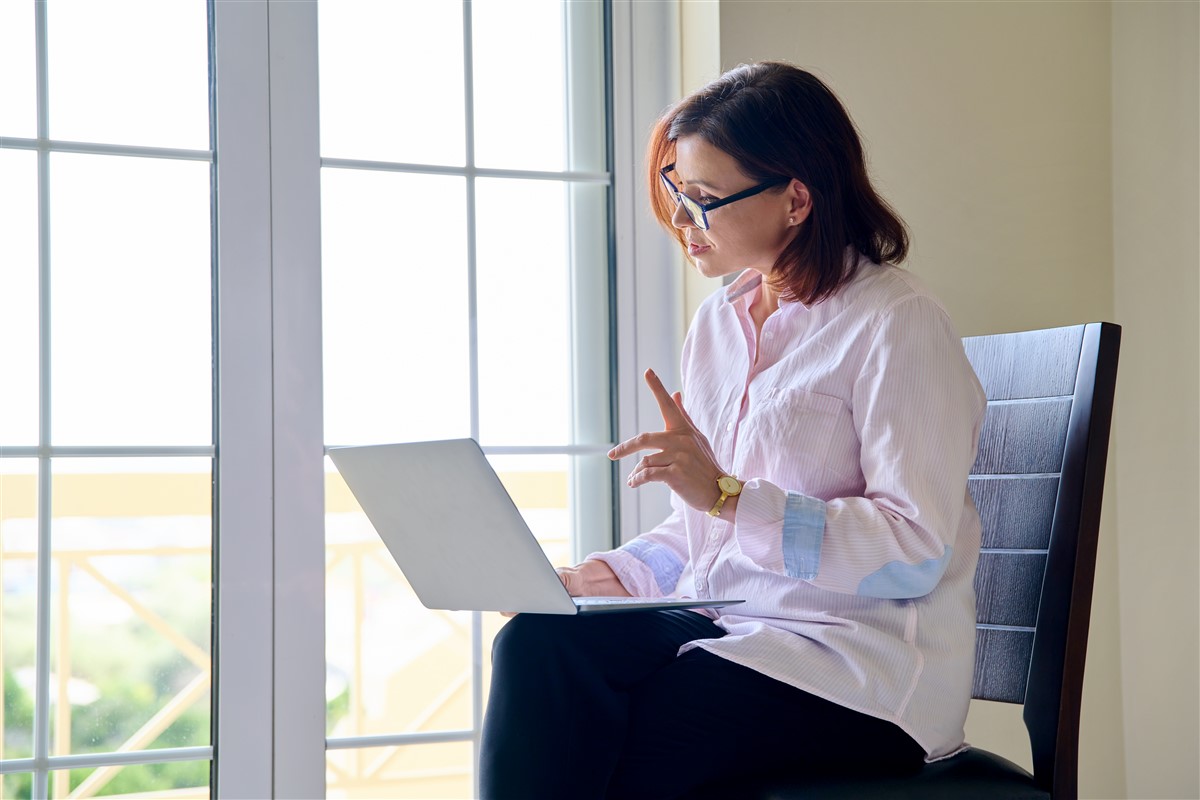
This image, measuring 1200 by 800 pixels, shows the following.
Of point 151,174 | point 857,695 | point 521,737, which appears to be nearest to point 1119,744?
point 857,695

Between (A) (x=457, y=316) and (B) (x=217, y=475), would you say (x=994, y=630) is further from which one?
(B) (x=217, y=475)

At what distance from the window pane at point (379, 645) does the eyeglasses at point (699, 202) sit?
76 centimetres

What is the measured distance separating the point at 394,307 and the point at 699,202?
0.68m

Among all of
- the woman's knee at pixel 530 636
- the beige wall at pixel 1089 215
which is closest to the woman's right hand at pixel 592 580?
the woman's knee at pixel 530 636

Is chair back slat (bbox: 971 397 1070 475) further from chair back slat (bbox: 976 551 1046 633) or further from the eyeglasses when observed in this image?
A: the eyeglasses

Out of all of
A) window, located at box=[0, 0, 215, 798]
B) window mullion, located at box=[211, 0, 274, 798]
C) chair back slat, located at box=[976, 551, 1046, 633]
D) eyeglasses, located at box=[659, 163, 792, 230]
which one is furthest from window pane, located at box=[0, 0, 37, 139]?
chair back slat, located at box=[976, 551, 1046, 633]

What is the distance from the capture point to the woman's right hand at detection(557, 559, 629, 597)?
1510 mm

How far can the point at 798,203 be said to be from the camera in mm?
1422

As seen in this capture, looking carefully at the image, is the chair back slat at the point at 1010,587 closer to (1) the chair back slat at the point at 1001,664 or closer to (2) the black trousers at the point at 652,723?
(1) the chair back slat at the point at 1001,664

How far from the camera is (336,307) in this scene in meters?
1.88

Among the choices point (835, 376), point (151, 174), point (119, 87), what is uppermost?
point (119, 87)

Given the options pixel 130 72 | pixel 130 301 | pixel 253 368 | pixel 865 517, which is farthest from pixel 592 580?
pixel 130 72

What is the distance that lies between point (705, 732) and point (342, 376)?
3.18 ft

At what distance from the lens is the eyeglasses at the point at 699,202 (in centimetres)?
141
